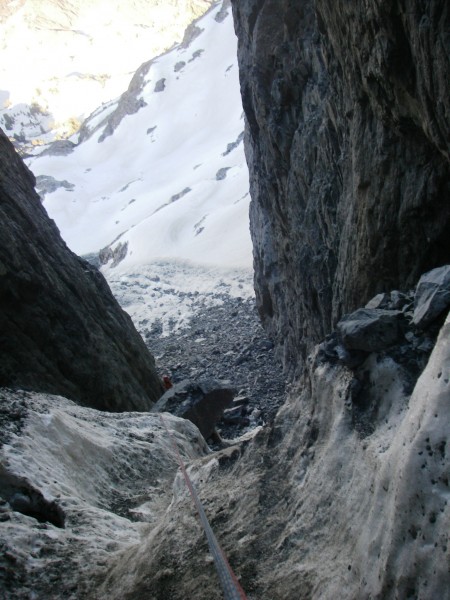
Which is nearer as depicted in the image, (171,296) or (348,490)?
(348,490)

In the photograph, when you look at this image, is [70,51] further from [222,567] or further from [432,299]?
[222,567]

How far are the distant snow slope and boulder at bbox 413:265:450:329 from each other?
37.5 m

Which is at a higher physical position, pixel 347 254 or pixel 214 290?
pixel 214 290

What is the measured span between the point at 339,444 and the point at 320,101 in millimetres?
10919

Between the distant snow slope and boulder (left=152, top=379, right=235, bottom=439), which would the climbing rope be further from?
the distant snow slope

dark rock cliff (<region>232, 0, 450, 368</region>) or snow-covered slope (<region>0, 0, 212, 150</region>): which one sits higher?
snow-covered slope (<region>0, 0, 212, 150</region>)

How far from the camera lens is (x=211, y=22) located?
347ft

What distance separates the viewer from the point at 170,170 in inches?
3182

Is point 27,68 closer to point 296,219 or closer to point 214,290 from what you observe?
point 214,290

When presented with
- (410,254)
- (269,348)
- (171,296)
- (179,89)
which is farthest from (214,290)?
(179,89)

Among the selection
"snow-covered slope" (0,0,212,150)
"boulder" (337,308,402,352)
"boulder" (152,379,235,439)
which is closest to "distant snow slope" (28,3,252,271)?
"snow-covered slope" (0,0,212,150)

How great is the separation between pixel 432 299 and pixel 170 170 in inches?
3099

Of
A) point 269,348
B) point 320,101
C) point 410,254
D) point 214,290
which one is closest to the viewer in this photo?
point 410,254

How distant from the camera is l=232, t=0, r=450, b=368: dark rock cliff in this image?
744 cm
